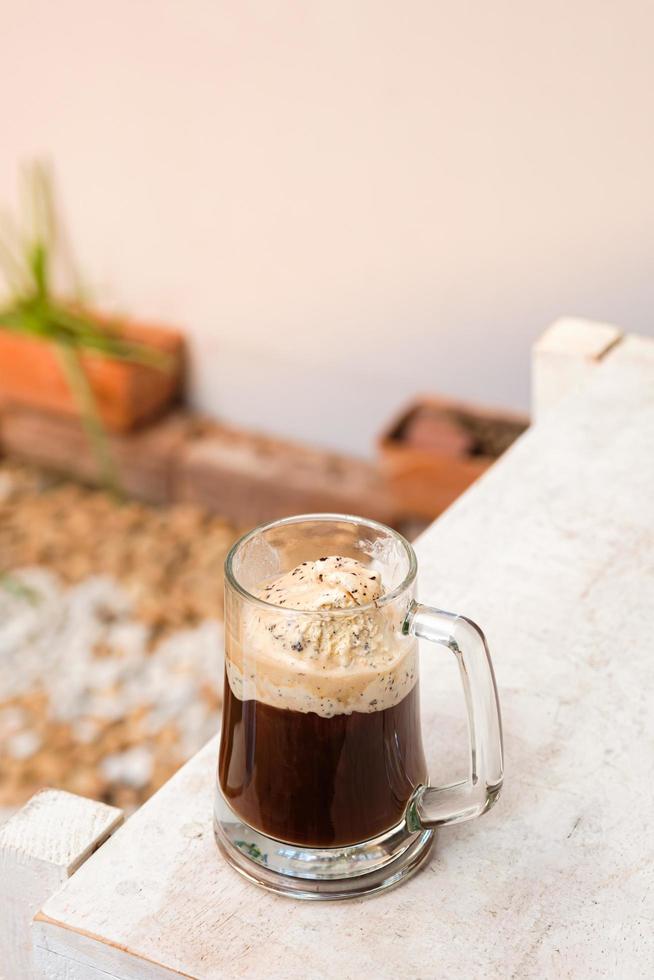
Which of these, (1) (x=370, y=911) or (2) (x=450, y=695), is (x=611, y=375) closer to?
(2) (x=450, y=695)

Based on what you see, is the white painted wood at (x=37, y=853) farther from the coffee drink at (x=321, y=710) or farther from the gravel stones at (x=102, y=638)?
the gravel stones at (x=102, y=638)

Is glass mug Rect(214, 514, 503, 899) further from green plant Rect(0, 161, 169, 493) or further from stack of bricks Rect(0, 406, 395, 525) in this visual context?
green plant Rect(0, 161, 169, 493)


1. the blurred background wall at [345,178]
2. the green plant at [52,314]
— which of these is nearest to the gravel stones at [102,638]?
the green plant at [52,314]

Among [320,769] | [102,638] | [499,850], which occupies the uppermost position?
[320,769]

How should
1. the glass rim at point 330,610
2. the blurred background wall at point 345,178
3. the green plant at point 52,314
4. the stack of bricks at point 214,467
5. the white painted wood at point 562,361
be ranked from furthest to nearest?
the green plant at point 52,314, the stack of bricks at point 214,467, the blurred background wall at point 345,178, the white painted wood at point 562,361, the glass rim at point 330,610

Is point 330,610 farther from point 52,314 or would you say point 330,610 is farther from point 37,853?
point 52,314

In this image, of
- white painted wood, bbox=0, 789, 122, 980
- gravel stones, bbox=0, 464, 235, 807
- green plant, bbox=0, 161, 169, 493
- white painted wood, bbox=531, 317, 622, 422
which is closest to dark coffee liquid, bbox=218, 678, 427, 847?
white painted wood, bbox=0, 789, 122, 980

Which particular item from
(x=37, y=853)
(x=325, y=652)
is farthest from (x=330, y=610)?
(x=37, y=853)
